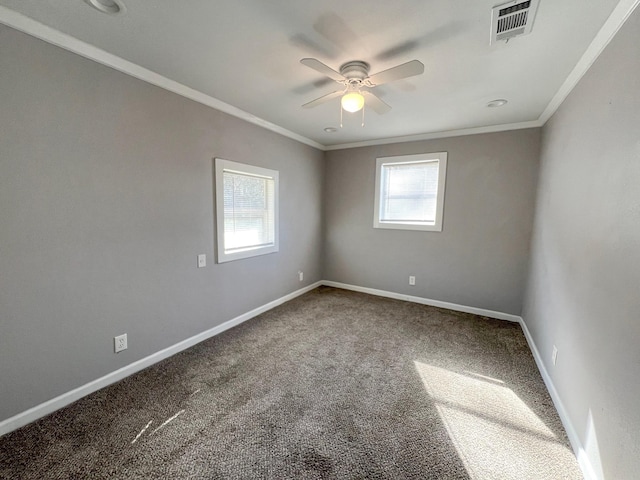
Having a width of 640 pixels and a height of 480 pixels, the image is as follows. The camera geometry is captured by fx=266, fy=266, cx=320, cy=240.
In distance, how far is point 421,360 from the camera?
2.55m

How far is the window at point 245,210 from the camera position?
2.93 m

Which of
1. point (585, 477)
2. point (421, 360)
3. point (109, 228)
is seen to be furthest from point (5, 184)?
point (585, 477)

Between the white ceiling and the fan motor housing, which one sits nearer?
the white ceiling

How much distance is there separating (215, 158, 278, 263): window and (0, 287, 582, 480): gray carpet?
108cm

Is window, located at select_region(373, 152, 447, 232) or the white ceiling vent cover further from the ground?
the white ceiling vent cover

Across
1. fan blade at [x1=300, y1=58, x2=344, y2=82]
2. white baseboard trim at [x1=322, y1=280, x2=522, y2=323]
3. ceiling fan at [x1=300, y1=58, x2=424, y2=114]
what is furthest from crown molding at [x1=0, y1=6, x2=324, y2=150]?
white baseboard trim at [x1=322, y1=280, x2=522, y2=323]

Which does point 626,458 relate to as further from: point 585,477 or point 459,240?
point 459,240

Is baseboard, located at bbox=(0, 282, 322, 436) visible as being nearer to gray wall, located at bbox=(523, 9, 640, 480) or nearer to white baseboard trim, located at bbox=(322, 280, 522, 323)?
white baseboard trim, located at bbox=(322, 280, 522, 323)

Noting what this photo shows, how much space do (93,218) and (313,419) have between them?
213 centimetres

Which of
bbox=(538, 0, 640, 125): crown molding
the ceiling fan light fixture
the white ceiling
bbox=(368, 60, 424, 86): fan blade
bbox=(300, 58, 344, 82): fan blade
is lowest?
the ceiling fan light fixture

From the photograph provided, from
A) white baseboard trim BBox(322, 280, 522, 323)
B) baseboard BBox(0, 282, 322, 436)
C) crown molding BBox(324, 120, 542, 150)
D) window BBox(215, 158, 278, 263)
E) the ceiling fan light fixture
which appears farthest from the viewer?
white baseboard trim BBox(322, 280, 522, 323)

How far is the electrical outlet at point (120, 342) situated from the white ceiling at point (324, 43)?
6.86 ft

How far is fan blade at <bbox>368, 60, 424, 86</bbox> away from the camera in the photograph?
162 centimetres

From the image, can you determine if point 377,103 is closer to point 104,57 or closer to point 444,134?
point 444,134
